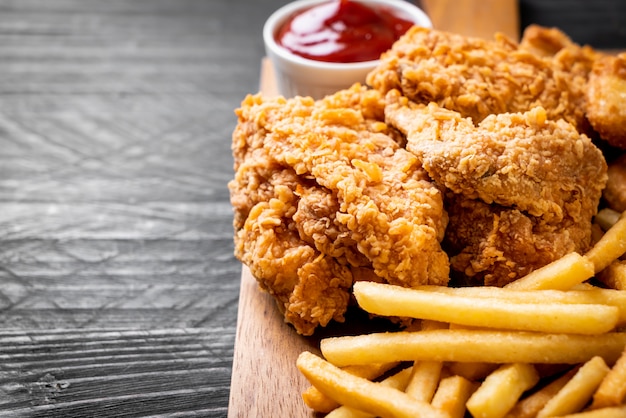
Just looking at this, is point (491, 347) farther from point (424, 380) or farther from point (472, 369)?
point (424, 380)

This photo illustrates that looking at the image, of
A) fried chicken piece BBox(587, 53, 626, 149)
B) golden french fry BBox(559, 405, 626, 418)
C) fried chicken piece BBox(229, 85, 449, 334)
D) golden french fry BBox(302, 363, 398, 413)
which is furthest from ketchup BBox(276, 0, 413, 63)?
golden french fry BBox(559, 405, 626, 418)

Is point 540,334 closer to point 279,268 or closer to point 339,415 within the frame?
point 339,415

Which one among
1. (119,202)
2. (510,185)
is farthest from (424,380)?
(119,202)

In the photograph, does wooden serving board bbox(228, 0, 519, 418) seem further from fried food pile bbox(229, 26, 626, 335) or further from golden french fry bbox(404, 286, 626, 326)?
golden french fry bbox(404, 286, 626, 326)

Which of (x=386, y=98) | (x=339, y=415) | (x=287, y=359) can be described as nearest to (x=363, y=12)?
(x=386, y=98)

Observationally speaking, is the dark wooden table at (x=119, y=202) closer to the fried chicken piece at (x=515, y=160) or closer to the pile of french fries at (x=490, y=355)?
the pile of french fries at (x=490, y=355)
